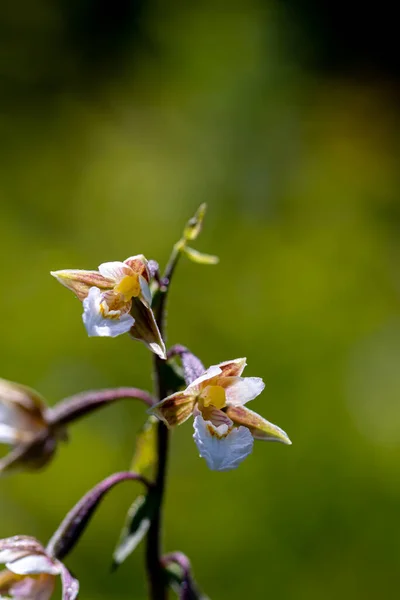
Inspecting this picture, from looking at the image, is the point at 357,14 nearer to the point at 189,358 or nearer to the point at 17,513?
the point at 17,513

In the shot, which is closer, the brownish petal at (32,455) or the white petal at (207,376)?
the white petal at (207,376)

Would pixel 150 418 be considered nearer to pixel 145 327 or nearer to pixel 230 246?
pixel 145 327

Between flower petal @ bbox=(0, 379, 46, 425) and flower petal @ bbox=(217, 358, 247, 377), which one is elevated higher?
flower petal @ bbox=(217, 358, 247, 377)

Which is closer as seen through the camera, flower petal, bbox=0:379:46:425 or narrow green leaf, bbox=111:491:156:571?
narrow green leaf, bbox=111:491:156:571

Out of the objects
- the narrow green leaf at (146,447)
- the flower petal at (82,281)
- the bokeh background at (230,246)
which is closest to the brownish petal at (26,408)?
the narrow green leaf at (146,447)

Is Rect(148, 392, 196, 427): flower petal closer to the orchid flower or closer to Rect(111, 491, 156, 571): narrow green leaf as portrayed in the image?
Rect(111, 491, 156, 571): narrow green leaf

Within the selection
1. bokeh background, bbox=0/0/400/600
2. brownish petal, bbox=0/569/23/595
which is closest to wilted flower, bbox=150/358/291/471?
brownish petal, bbox=0/569/23/595

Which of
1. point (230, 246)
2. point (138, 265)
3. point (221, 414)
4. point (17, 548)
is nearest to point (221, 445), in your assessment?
point (221, 414)

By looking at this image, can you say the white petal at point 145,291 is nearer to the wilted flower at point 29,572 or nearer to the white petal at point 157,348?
the white petal at point 157,348
